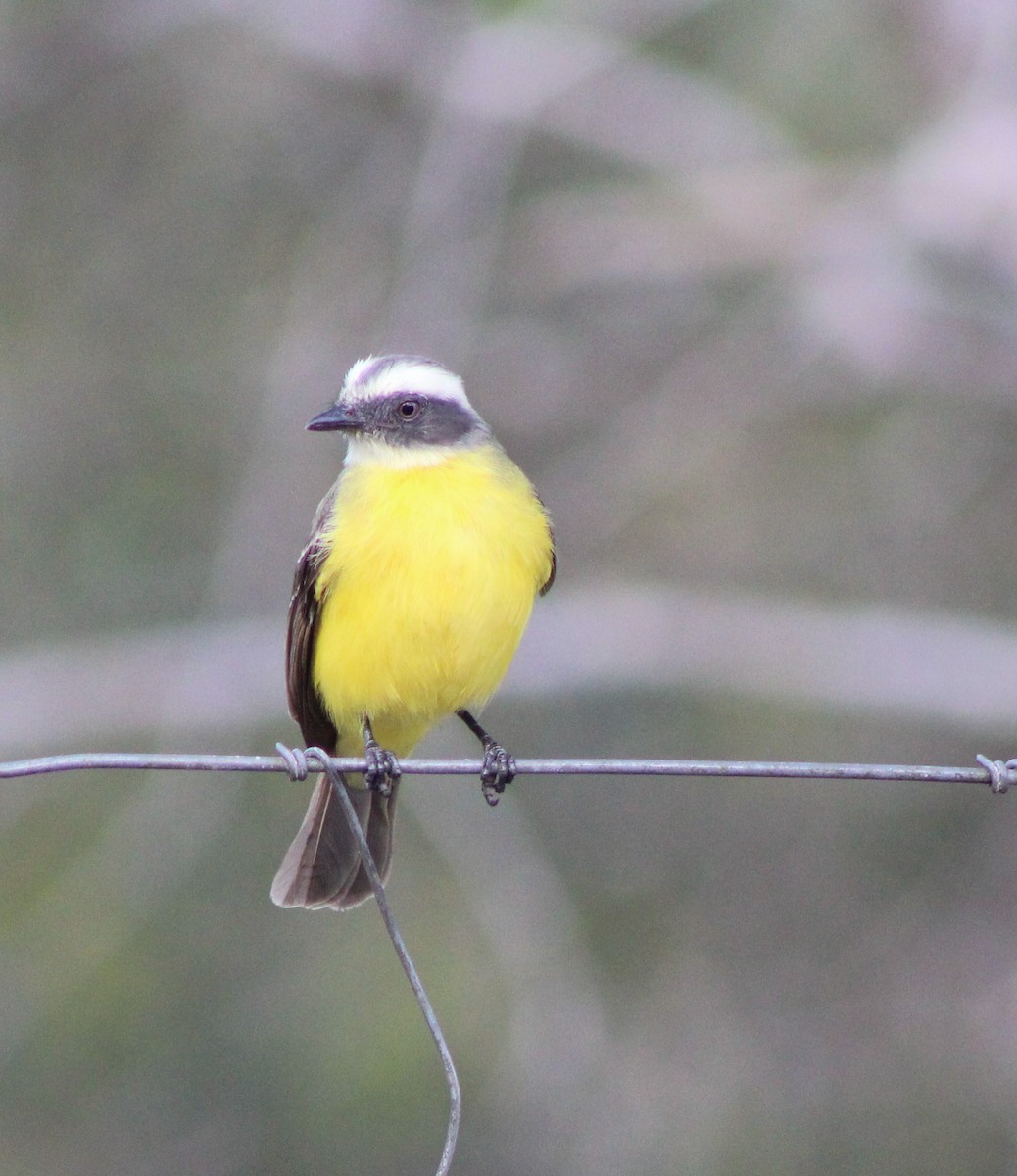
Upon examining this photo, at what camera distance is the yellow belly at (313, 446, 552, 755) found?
5.21 metres

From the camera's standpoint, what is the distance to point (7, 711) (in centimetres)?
906

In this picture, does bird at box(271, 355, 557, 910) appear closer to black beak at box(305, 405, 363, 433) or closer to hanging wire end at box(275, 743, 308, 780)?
black beak at box(305, 405, 363, 433)

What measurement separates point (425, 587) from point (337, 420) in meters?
0.91

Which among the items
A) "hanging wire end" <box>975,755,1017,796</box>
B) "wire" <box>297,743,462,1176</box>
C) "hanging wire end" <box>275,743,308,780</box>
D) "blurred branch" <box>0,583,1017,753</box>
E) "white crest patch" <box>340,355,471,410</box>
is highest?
"white crest patch" <box>340,355,471,410</box>

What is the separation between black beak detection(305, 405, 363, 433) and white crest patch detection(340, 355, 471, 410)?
2.8 inches

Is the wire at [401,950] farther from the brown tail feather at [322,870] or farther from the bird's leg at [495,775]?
the brown tail feather at [322,870]

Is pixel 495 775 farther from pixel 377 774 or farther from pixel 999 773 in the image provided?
pixel 999 773

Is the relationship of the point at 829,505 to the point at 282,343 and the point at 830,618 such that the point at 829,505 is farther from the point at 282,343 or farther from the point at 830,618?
the point at 282,343

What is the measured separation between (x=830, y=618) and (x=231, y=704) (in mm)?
3218

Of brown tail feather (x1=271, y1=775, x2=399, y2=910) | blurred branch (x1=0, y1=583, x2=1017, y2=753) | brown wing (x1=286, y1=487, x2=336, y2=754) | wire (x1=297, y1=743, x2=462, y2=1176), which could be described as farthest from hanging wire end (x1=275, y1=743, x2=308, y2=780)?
blurred branch (x1=0, y1=583, x2=1017, y2=753)

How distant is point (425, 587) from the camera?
17.1ft

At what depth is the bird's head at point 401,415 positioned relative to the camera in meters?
5.81

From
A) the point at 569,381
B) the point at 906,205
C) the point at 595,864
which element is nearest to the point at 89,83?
the point at 569,381

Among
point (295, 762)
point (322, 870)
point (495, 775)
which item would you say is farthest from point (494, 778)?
point (295, 762)
